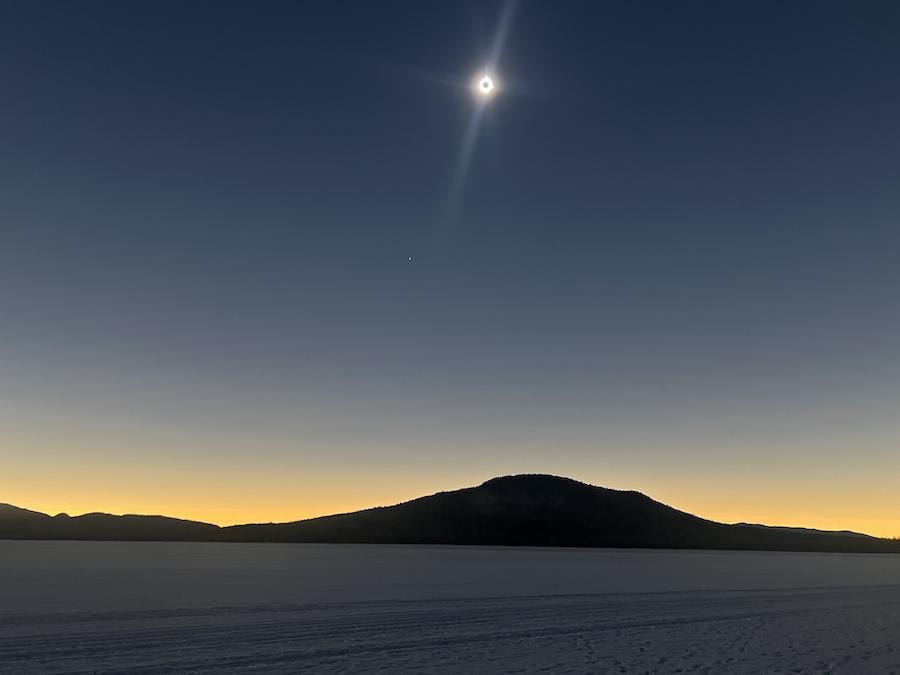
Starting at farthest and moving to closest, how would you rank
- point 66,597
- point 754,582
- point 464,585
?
point 754,582 → point 464,585 → point 66,597

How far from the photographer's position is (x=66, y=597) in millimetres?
36812

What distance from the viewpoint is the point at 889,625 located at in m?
31.8

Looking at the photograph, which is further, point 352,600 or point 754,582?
point 754,582

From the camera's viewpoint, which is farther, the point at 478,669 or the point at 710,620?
the point at 710,620

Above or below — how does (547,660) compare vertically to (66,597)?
below

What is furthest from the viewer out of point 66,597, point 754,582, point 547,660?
point 754,582

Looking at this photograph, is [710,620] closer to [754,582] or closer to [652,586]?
[652,586]

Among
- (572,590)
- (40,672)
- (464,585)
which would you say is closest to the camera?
(40,672)

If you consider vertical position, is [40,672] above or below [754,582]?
below

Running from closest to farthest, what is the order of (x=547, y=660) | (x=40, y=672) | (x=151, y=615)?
(x=40, y=672)
(x=547, y=660)
(x=151, y=615)

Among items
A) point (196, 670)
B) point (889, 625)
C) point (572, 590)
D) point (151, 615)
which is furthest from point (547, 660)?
point (572, 590)

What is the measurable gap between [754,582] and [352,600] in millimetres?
34806

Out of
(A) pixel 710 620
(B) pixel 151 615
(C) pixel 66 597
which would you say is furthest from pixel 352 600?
(A) pixel 710 620

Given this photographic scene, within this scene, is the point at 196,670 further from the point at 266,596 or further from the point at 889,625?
the point at 889,625
